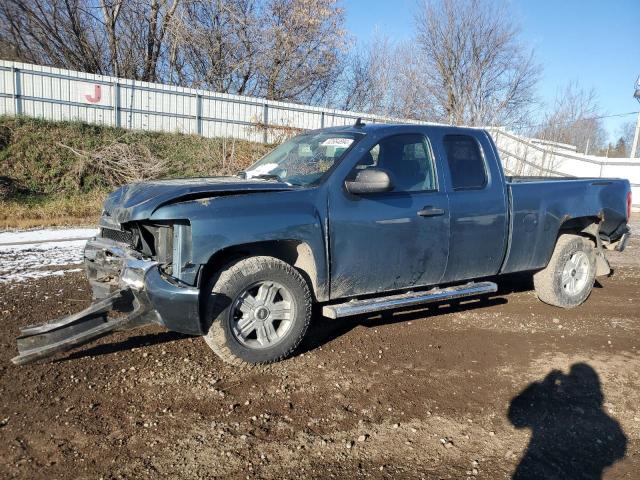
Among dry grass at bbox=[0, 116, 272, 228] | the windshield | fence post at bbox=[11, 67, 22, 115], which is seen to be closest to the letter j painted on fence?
dry grass at bbox=[0, 116, 272, 228]

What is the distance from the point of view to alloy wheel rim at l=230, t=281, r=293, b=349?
402cm

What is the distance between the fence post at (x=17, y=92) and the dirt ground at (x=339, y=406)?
491 inches

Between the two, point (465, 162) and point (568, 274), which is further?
point (568, 274)

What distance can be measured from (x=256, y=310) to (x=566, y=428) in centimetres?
229

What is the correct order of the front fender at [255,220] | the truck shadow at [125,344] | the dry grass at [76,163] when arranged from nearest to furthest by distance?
1. the front fender at [255,220]
2. the truck shadow at [125,344]
3. the dry grass at [76,163]

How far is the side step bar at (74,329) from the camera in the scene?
358 centimetres

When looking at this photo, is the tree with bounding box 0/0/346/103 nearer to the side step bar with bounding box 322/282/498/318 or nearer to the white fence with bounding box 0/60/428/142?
the white fence with bounding box 0/60/428/142

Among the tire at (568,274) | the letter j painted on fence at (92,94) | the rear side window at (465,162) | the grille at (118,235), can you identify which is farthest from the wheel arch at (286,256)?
the letter j painted on fence at (92,94)

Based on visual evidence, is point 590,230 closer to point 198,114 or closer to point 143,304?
point 143,304

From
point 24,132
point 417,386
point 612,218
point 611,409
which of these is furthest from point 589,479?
point 24,132

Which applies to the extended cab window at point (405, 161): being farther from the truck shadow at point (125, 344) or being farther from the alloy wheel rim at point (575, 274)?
the alloy wheel rim at point (575, 274)

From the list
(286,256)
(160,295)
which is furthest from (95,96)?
(160,295)

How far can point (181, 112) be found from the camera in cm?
1869

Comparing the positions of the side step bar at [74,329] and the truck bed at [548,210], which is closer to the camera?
the side step bar at [74,329]
